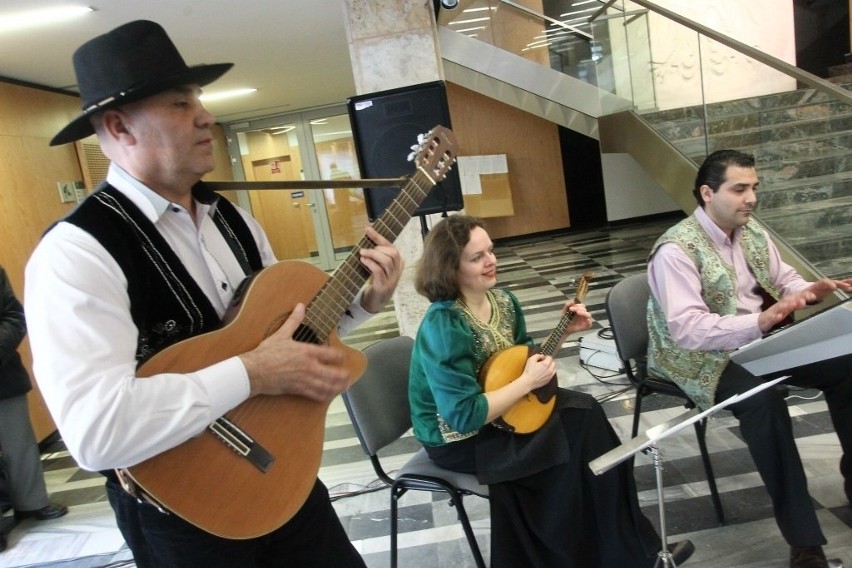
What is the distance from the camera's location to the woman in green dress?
1809 mm

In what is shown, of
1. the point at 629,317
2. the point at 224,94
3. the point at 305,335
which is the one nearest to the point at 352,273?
the point at 305,335

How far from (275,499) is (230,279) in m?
0.47

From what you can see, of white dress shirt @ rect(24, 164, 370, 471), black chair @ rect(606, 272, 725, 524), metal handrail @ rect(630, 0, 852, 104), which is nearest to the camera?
white dress shirt @ rect(24, 164, 370, 471)

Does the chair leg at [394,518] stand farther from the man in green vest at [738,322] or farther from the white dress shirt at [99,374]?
the man in green vest at [738,322]

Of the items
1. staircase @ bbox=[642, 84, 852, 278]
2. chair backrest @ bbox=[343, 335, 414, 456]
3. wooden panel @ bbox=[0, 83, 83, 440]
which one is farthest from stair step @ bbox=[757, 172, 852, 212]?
wooden panel @ bbox=[0, 83, 83, 440]

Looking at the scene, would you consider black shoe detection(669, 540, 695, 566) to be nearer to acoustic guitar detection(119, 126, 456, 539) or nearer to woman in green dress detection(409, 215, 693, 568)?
woman in green dress detection(409, 215, 693, 568)

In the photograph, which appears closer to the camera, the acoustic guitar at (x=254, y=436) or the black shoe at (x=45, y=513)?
the acoustic guitar at (x=254, y=436)

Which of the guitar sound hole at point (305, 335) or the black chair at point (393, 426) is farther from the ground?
the guitar sound hole at point (305, 335)

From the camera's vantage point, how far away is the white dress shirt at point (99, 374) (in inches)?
37.0

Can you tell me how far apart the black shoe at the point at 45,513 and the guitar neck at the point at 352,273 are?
107 inches

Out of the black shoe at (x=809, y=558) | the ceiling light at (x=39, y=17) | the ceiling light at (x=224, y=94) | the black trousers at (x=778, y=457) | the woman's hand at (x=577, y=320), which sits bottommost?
the black shoe at (x=809, y=558)

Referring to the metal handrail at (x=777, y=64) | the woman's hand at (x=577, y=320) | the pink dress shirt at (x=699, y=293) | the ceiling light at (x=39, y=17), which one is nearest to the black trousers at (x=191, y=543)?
the woman's hand at (x=577, y=320)

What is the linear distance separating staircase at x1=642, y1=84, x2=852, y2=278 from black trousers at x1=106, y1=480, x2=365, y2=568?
12.6 feet

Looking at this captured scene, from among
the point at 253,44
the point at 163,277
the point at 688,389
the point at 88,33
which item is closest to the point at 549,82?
the point at 253,44
